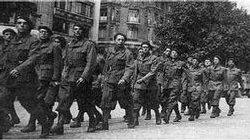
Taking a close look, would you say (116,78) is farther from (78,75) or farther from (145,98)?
(145,98)

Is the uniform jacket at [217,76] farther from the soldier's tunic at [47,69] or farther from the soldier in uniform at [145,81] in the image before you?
the soldier's tunic at [47,69]

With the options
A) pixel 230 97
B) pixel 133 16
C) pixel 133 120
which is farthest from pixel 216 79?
pixel 133 16

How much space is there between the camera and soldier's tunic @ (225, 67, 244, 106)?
1644cm

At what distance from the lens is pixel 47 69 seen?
8.99 m

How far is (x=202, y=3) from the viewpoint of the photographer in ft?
128

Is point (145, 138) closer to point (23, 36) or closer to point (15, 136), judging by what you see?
point (15, 136)

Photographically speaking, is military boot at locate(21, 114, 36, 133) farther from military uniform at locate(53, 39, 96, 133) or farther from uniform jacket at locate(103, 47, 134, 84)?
uniform jacket at locate(103, 47, 134, 84)

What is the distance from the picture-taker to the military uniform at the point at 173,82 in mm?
12352

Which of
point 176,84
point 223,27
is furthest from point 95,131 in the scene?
point 223,27

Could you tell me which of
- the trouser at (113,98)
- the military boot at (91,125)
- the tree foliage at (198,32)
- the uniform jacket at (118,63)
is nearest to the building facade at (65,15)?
the tree foliage at (198,32)

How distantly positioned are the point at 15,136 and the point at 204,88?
9043 millimetres

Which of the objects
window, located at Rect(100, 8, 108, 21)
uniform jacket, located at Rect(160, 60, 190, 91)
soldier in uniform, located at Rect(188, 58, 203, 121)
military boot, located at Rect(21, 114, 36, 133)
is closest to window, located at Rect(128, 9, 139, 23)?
window, located at Rect(100, 8, 108, 21)

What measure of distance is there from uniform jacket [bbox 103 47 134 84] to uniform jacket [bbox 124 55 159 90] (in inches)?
47.3

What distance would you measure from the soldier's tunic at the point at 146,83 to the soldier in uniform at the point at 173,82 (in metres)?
0.60
